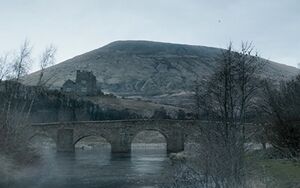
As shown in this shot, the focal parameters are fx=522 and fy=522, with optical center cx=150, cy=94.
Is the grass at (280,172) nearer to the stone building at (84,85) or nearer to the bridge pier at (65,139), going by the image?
the bridge pier at (65,139)

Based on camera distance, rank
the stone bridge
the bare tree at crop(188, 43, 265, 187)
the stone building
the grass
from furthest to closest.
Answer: the stone building
the stone bridge
the grass
the bare tree at crop(188, 43, 265, 187)

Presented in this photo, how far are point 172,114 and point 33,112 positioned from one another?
1750 inches

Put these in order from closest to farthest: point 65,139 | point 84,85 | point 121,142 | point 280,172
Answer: point 280,172
point 65,139
point 121,142
point 84,85

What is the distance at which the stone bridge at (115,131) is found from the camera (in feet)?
266

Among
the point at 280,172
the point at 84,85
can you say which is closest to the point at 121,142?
the point at 280,172

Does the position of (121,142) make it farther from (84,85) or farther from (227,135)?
(84,85)

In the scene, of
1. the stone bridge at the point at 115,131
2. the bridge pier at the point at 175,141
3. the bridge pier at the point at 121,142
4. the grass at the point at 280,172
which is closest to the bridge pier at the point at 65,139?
the stone bridge at the point at 115,131

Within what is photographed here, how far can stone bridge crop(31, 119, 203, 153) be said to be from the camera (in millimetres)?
81188

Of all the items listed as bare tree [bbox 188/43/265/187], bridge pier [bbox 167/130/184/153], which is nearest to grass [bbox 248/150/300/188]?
bare tree [bbox 188/43/265/187]

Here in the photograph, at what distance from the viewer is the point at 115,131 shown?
271ft

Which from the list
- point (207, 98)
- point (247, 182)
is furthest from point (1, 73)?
point (247, 182)

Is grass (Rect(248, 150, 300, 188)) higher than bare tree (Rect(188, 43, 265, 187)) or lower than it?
lower

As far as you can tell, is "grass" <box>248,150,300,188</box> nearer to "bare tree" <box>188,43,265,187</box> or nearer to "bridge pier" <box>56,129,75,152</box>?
"bare tree" <box>188,43,265,187</box>

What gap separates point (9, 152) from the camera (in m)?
33.2
